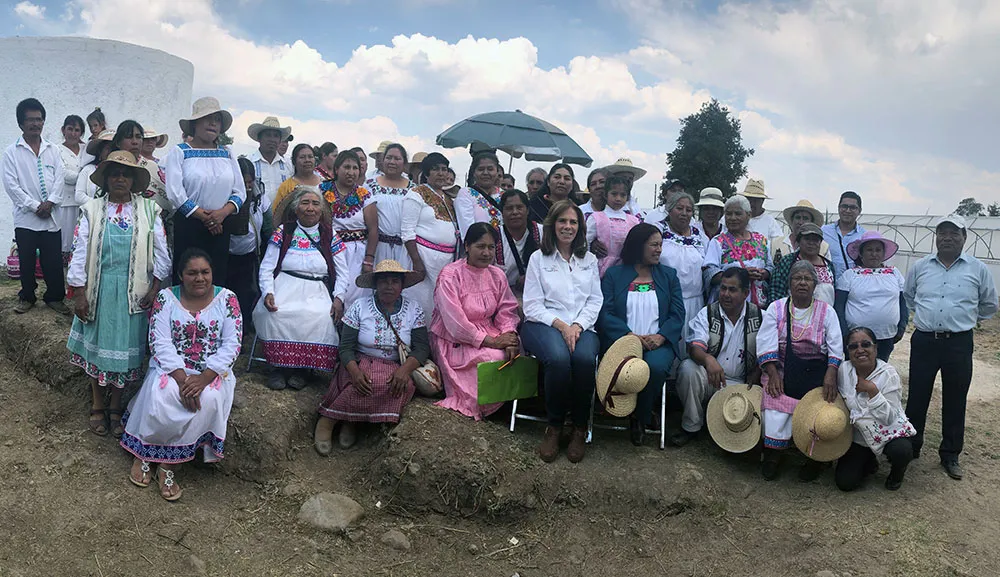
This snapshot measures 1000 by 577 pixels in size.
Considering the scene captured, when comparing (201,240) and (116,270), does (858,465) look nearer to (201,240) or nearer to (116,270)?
(201,240)

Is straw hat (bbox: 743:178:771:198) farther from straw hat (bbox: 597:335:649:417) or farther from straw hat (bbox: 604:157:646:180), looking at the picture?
straw hat (bbox: 597:335:649:417)

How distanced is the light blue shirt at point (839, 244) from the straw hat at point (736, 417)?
1.69 m

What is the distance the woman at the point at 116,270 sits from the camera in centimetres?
465

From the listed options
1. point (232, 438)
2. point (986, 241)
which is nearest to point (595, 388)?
point (232, 438)

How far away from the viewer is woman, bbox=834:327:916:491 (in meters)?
4.85

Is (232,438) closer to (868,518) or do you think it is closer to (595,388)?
(595,388)

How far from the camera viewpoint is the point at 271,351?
5.35 m

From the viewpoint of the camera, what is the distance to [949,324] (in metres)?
Result: 5.30

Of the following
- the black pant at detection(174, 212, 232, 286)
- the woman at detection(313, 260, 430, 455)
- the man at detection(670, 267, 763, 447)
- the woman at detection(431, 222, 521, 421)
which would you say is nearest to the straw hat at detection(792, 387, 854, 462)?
the man at detection(670, 267, 763, 447)

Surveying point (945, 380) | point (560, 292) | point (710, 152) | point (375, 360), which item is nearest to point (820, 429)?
point (945, 380)

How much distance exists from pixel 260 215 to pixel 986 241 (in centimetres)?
2169

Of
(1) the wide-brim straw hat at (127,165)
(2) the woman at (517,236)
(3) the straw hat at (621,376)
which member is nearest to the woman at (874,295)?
(3) the straw hat at (621,376)

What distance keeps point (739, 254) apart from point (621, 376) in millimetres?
1763

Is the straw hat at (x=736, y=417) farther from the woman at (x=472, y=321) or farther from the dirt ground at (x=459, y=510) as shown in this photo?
the woman at (x=472, y=321)
